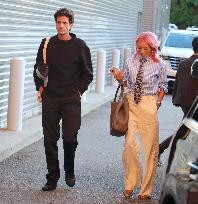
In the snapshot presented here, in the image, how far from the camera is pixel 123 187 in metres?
8.07

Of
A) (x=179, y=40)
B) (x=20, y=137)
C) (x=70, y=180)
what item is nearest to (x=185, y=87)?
(x=70, y=180)

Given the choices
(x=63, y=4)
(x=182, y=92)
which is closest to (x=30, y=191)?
(x=182, y=92)

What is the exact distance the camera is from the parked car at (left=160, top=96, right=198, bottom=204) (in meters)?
4.04

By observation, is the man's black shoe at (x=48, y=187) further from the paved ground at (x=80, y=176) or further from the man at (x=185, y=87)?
the man at (x=185, y=87)

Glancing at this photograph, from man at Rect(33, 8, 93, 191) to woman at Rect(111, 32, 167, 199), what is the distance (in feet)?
1.26

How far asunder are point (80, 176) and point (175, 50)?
15.2m

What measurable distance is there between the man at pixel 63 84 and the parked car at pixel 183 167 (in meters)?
2.59

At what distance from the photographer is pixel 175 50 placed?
2338 centimetres

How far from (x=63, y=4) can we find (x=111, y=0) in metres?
7.28

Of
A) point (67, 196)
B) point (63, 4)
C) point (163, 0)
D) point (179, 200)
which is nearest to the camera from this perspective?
point (179, 200)

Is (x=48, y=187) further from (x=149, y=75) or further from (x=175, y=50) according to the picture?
(x=175, y=50)

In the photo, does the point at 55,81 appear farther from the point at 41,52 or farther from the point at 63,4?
the point at 63,4

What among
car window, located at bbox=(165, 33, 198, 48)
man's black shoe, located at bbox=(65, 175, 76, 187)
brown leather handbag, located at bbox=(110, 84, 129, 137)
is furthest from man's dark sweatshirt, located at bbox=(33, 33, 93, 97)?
car window, located at bbox=(165, 33, 198, 48)

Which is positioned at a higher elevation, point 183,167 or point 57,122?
point 183,167
